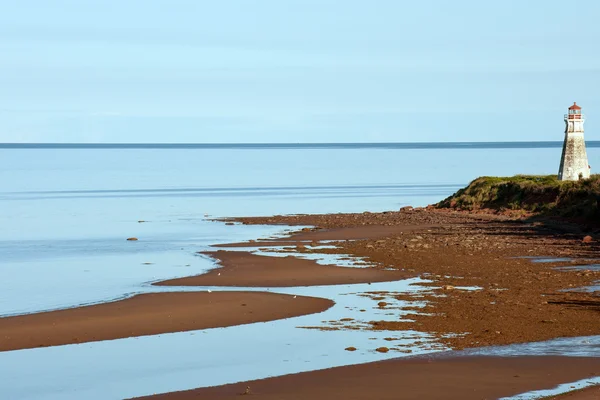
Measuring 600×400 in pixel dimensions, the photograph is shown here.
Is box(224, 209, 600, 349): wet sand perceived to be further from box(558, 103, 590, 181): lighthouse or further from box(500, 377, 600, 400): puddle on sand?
box(558, 103, 590, 181): lighthouse

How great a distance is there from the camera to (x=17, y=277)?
98.9 feet

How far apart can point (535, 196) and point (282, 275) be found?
27.7 meters

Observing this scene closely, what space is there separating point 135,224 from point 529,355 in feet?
125

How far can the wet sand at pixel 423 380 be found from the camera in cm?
1409

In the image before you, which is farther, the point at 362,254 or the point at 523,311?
the point at 362,254

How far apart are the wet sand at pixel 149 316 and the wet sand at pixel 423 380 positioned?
5309 millimetres

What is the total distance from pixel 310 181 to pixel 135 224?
56.3 meters

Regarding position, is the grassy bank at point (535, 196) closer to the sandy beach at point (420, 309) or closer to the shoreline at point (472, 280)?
the shoreline at point (472, 280)

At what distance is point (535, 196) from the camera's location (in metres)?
53.0

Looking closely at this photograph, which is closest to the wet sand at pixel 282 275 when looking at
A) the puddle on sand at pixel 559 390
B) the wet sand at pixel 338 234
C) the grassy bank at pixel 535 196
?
the wet sand at pixel 338 234

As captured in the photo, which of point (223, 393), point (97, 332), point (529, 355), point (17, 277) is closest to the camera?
point (223, 393)

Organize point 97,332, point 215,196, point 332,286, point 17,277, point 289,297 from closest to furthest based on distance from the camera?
point 97,332 < point 289,297 < point 332,286 < point 17,277 < point 215,196

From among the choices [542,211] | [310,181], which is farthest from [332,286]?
[310,181]

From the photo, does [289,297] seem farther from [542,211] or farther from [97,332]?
[542,211]
